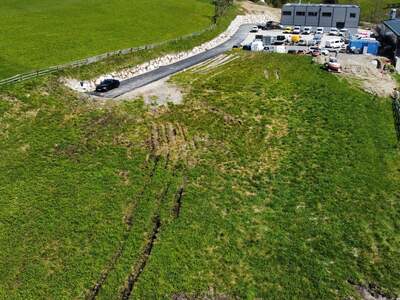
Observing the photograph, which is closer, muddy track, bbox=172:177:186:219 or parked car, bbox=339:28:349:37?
muddy track, bbox=172:177:186:219

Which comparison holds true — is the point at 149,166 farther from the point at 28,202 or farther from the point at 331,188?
the point at 331,188

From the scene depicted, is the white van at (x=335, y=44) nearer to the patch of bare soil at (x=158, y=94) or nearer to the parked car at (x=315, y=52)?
the parked car at (x=315, y=52)

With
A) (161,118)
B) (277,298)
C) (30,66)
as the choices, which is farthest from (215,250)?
(30,66)

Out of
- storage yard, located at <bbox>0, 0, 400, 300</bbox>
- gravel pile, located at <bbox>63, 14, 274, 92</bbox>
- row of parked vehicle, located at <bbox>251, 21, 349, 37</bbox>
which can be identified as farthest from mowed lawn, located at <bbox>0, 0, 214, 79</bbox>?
row of parked vehicle, located at <bbox>251, 21, 349, 37</bbox>

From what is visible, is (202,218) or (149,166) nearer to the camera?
(202,218)

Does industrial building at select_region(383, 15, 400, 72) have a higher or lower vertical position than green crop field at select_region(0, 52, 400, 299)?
higher

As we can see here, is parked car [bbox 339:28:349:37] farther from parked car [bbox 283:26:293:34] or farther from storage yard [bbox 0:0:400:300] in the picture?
storage yard [bbox 0:0:400:300]

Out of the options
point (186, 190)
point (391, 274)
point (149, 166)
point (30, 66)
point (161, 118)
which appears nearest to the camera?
point (391, 274)
